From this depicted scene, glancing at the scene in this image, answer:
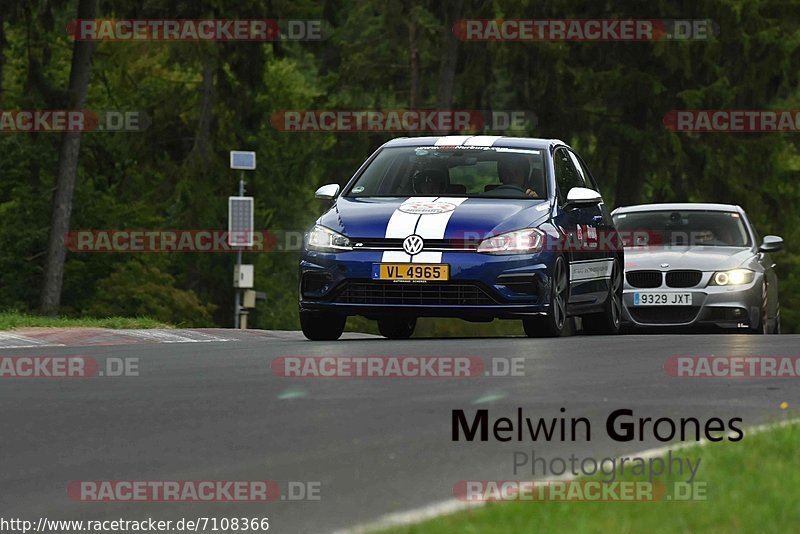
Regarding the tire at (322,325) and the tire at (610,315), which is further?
the tire at (610,315)

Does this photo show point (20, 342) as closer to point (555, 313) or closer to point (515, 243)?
point (515, 243)

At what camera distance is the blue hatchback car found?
15.5 metres

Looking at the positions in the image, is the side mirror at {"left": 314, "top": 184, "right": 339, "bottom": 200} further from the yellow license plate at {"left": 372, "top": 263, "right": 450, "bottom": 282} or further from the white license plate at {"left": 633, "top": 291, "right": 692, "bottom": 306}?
the white license plate at {"left": 633, "top": 291, "right": 692, "bottom": 306}

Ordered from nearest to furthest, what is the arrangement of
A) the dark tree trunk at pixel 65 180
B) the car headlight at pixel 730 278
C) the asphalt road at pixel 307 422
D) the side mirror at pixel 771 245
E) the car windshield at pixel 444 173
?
the asphalt road at pixel 307 422, the car windshield at pixel 444 173, the car headlight at pixel 730 278, the side mirror at pixel 771 245, the dark tree trunk at pixel 65 180

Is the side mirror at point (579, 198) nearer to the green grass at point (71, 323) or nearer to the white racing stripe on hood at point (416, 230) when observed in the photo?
the white racing stripe on hood at point (416, 230)

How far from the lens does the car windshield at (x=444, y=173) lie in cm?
1688

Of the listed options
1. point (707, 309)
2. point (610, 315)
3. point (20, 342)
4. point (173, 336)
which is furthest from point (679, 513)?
point (707, 309)

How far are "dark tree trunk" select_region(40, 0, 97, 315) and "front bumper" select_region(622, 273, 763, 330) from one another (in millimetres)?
19405

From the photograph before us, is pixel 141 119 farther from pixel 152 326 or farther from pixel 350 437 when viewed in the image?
pixel 350 437

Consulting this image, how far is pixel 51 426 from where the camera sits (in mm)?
9805

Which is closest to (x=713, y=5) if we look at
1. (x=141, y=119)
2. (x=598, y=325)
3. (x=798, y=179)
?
(x=798, y=179)

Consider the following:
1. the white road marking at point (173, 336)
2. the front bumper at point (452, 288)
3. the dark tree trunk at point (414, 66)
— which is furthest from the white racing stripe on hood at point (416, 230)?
the dark tree trunk at point (414, 66)

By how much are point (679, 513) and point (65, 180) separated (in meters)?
32.6

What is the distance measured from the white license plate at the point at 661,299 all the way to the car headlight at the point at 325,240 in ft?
18.2
